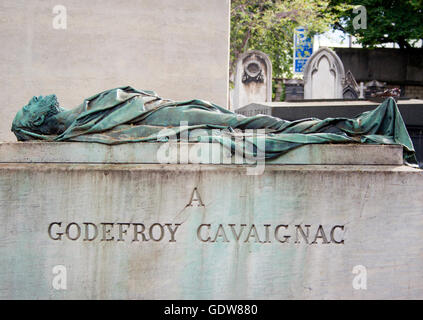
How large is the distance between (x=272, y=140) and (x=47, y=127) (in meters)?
2.25

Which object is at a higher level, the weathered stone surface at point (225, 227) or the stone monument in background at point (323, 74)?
the stone monument in background at point (323, 74)

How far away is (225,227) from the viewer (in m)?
4.54

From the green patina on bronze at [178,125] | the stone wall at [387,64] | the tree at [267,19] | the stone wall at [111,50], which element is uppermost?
the tree at [267,19]

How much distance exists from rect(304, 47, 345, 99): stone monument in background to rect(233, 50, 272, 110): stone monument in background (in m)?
1.65

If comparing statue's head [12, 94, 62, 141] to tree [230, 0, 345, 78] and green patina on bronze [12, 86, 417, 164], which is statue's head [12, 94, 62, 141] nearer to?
green patina on bronze [12, 86, 417, 164]

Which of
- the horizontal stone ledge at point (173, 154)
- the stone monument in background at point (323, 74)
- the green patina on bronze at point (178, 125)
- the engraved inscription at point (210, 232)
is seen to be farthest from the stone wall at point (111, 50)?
the stone monument in background at point (323, 74)

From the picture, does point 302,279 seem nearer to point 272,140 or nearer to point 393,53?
point 272,140

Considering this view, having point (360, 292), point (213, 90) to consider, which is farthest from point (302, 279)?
point (213, 90)

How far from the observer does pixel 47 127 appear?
17.0ft

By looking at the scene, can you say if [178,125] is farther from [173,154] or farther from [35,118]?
[35,118]

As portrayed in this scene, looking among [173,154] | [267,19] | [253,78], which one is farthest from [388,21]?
[173,154]

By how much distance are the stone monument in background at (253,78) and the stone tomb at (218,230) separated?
1002 cm

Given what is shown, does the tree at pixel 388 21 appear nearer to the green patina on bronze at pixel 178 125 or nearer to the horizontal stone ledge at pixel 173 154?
the green patina on bronze at pixel 178 125

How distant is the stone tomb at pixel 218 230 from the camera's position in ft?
14.8
